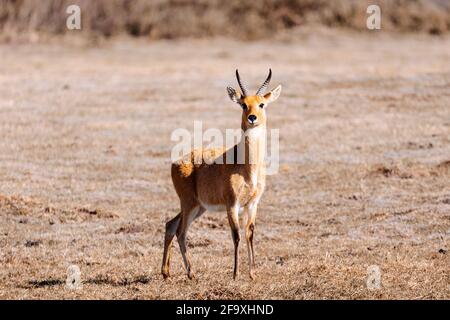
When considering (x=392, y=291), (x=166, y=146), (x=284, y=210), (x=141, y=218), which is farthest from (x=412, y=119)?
(x=392, y=291)

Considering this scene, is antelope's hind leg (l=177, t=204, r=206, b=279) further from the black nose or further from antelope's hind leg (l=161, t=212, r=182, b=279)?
the black nose

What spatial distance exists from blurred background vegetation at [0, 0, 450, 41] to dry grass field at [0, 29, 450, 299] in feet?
37.6

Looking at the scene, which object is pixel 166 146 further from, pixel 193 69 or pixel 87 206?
pixel 193 69

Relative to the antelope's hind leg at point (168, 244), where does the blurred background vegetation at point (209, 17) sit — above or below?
above

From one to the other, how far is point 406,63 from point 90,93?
13278 millimetres

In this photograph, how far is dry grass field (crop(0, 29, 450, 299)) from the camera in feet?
41.4

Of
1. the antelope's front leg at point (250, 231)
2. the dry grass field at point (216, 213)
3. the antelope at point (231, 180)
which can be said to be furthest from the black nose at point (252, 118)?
the dry grass field at point (216, 213)

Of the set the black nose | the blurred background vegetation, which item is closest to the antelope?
the black nose

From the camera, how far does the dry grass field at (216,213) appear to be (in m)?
12.6

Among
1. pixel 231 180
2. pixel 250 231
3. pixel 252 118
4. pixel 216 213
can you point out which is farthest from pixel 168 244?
pixel 216 213

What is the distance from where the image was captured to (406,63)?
125 feet

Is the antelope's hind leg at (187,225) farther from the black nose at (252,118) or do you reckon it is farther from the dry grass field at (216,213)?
the black nose at (252,118)

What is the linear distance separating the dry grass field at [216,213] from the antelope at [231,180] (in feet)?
2.03

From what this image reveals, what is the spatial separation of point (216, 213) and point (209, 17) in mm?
37369
